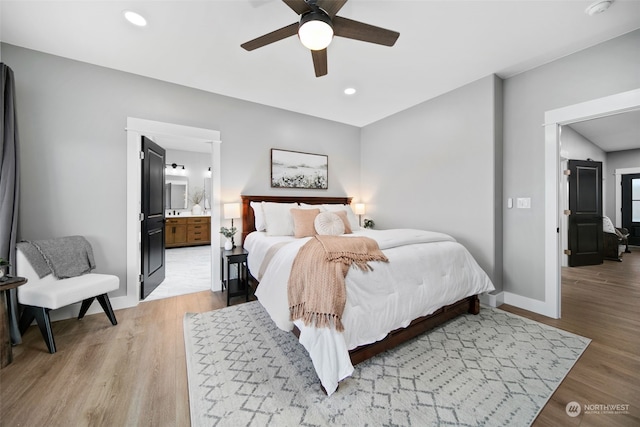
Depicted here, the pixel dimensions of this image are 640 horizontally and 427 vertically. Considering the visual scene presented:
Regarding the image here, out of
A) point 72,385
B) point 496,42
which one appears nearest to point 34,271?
point 72,385

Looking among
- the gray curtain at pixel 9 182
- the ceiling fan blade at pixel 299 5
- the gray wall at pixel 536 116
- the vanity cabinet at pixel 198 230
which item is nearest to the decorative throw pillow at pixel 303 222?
the ceiling fan blade at pixel 299 5

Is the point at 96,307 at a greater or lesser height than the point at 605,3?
lesser

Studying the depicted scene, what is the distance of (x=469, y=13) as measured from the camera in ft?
6.56

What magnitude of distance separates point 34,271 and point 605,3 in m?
5.22

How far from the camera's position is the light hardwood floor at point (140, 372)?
56.5 inches

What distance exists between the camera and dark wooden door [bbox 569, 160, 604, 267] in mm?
4707

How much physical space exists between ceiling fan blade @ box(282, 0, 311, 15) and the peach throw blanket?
164 cm

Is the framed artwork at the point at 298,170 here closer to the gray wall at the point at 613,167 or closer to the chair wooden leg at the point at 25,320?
the chair wooden leg at the point at 25,320

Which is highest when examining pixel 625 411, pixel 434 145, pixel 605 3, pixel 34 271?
pixel 605 3

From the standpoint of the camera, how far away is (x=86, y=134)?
9.01 feet

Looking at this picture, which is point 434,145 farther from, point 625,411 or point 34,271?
point 34,271

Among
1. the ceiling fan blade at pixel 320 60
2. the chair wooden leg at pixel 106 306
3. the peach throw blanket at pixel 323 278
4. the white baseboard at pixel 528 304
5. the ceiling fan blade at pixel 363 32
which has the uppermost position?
the ceiling fan blade at pixel 363 32

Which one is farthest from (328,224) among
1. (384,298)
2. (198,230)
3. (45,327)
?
(198,230)

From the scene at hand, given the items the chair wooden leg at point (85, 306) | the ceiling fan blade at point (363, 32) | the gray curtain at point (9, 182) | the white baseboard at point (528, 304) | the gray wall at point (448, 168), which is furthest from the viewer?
the gray wall at point (448, 168)
